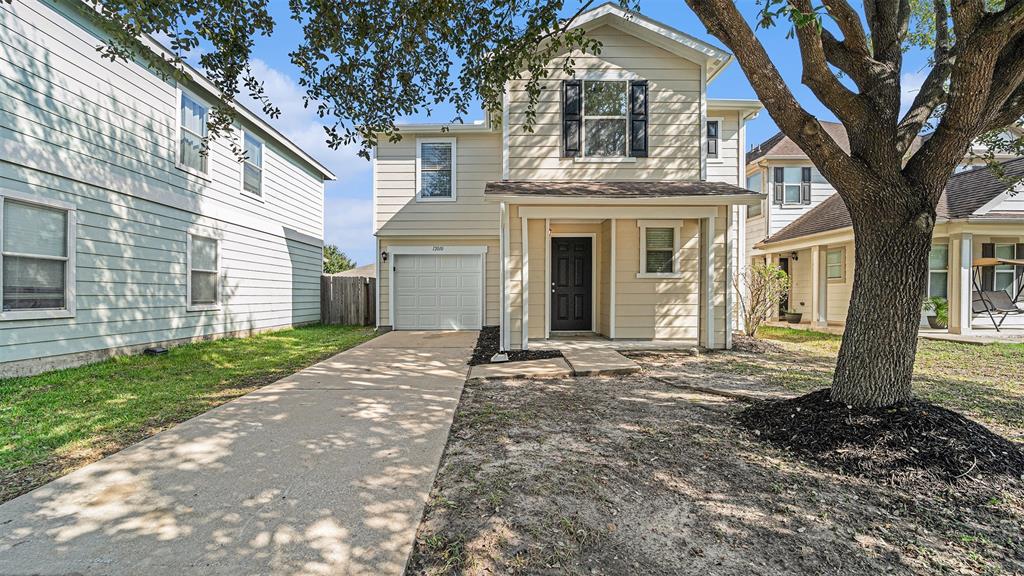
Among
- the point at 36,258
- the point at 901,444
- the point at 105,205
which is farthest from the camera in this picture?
the point at 105,205

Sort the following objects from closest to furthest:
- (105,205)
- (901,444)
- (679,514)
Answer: (679,514) → (901,444) → (105,205)

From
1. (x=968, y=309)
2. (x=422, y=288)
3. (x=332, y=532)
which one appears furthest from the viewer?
(x=422, y=288)

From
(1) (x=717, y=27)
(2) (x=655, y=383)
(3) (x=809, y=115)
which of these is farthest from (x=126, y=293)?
(3) (x=809, y=115)

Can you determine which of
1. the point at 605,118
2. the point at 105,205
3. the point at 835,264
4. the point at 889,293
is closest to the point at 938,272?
the point at 835,264

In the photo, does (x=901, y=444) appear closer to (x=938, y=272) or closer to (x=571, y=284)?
(x=571, y=284)

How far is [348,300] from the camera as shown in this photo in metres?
14.1

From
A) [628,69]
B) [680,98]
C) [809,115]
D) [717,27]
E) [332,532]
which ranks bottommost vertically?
[332,532]

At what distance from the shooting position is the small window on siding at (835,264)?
39.9 feet

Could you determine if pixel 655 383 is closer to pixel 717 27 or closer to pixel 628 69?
pixel 717 27

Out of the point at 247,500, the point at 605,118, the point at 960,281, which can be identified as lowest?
the point at 247,500

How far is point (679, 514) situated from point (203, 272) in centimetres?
1008

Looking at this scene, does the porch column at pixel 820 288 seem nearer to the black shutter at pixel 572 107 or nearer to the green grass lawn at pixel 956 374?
the green grass lawn at pixel 956 374

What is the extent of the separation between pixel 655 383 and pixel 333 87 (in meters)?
5.43

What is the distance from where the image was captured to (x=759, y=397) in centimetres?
471
